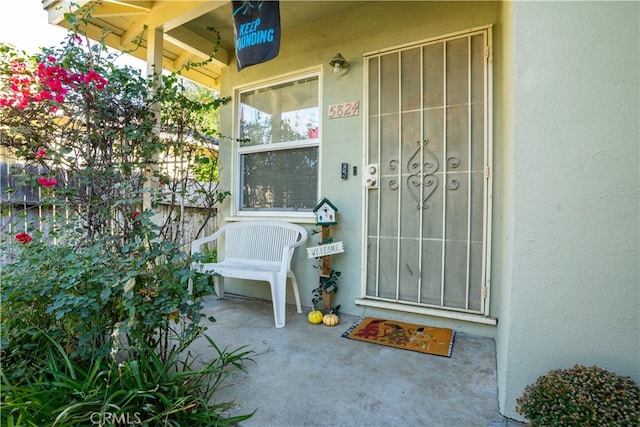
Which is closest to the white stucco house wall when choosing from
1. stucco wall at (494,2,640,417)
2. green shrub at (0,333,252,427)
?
stucco wall at (494,2,640,417)

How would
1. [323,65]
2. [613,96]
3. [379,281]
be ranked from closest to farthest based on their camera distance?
[613,96] → [379,281] → [323,65]

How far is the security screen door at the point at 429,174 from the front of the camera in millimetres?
2420

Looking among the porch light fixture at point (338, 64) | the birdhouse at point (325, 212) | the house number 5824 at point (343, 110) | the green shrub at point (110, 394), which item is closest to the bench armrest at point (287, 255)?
the birdhouse at point (325, 212)

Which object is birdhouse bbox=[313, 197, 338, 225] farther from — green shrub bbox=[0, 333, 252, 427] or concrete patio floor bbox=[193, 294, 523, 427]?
green shrub bbox=[0, 333, 252, 427]

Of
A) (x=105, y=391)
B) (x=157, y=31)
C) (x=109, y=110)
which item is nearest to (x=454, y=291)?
(x=105, y=391)

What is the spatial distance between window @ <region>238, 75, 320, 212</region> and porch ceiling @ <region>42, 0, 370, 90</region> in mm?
586

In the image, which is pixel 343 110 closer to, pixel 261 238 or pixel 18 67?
pixel 261 238

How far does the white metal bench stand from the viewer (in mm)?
2607

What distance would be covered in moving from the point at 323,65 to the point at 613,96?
2424 millimetres

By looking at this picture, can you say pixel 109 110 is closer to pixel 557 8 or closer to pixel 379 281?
pixel 379 281

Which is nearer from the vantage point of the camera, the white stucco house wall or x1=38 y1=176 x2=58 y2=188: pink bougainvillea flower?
the white stucco house wall

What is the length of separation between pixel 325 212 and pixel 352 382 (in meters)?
1.49

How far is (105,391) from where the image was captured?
52.3 inches

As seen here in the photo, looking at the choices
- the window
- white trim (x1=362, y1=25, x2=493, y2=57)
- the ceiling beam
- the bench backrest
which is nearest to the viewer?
white trim (x1=362, y1=25, x2=493, y2=57)
